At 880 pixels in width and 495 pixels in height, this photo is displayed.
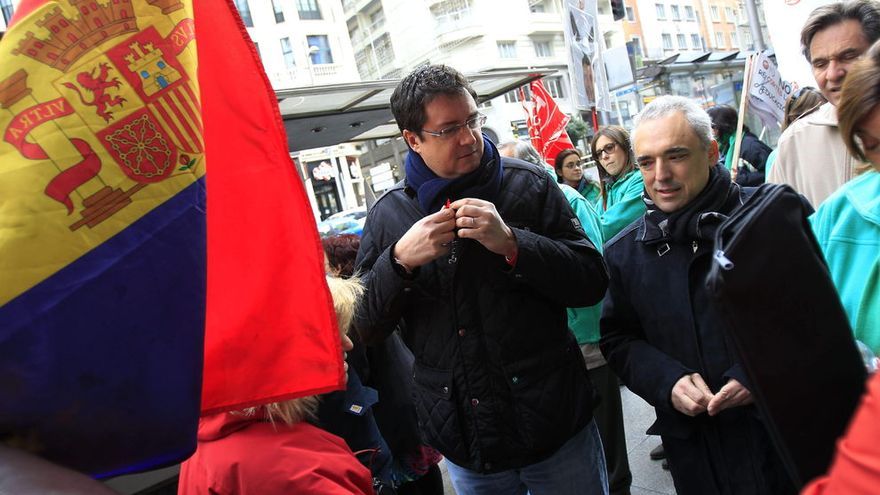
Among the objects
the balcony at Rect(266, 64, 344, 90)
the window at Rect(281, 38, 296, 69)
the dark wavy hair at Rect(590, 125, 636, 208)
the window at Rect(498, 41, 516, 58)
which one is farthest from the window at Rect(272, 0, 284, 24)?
the dark wavy hair at Rect(590, 125, 636, 208)

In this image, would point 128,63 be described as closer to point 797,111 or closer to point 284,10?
point 797,111

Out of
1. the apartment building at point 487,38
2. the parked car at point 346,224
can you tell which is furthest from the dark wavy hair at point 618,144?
the apartment building at point 487,38

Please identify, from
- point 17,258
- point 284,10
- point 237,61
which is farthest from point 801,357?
point 284,10

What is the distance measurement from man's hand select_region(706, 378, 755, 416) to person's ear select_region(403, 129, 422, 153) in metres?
1.22

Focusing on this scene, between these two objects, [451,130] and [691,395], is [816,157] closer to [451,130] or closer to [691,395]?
[691,395]

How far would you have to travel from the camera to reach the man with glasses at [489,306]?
1899 mm

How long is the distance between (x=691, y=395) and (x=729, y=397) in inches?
4.4

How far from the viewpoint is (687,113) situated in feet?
6.53

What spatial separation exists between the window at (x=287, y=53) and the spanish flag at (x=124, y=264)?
37195 millimetres

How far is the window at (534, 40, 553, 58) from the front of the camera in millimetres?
41500

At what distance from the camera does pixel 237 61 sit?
1.30m

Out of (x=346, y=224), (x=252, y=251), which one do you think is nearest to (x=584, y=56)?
(x=252, y=251)

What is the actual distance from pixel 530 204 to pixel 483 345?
513 mm

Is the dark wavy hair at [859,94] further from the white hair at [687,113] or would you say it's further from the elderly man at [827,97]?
the elderly man at [827,97]
